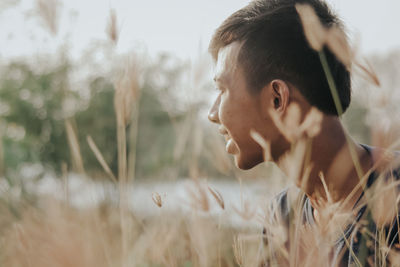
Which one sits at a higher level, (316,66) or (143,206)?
(316,66)

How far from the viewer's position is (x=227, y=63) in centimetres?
119

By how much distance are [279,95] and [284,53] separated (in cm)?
14

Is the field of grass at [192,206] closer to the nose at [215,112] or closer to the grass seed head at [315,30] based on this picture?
the grass seed head at [315,30]

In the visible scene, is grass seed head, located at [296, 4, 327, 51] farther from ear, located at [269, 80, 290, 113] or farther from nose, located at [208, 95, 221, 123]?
nose, located at [208, 95, 221, 123]

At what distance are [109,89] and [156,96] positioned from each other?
56.9 inches

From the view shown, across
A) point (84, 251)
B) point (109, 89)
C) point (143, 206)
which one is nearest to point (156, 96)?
point (109, 89)

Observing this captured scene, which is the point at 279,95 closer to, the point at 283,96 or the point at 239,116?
the point at 283,96

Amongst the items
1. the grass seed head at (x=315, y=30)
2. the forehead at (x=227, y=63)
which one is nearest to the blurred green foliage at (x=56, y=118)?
the forehead at (x=227, y=63)

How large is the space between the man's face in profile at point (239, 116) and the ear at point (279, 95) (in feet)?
0.14

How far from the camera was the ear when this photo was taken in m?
1.04

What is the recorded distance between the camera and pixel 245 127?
1.08 metres

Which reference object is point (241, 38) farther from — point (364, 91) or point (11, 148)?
point (11, 148)

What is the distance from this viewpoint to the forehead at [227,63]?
117 centimetres

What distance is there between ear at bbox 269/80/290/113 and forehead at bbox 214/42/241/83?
0.14 metres
